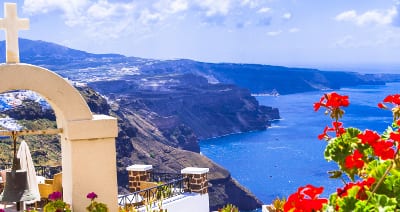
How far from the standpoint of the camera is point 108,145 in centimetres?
486

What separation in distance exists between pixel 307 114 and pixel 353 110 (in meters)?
12.2

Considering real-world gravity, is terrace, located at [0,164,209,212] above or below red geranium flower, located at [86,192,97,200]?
below

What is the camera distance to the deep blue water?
77.8 m

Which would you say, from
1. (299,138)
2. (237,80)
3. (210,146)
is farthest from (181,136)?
(237,80)

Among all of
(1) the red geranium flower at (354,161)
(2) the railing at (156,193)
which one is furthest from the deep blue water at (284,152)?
(1) the red geranium flower at (354,161)

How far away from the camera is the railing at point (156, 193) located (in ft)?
28.3

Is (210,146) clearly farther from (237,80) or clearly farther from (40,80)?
(40,80)

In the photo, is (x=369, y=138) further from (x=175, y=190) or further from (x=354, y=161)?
(x=175, y=190)

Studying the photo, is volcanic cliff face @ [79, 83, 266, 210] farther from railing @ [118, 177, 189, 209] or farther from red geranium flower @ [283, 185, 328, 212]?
red geranium flower @ [283, 185, 328, 212]

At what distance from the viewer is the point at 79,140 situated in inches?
186

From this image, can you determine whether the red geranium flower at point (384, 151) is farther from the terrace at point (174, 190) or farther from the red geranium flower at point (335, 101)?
the terrace at point (174, 190)

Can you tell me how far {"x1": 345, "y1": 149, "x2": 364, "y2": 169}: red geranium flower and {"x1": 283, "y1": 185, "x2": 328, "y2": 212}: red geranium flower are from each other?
0.17 meters

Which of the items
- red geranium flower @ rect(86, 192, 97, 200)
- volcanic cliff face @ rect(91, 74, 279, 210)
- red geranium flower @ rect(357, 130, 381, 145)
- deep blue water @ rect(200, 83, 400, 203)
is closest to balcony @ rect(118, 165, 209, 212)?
red geranium flower @ rect(86, 192, 97, 200)

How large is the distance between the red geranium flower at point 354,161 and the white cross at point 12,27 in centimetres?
309
